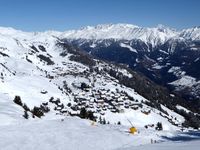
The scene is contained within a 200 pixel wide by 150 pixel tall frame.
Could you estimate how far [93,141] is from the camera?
5047cm

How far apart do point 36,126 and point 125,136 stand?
13.9 m

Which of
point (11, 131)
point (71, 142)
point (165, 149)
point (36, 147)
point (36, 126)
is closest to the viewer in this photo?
point (165, 149)

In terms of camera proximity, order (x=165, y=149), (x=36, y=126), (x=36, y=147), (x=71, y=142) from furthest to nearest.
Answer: (x=36, y=126)
(x=71, y=142)
(x=36, y=147)
(x=165, y=149)

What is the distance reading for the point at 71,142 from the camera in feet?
163

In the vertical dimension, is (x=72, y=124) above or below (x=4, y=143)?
above

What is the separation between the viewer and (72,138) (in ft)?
171

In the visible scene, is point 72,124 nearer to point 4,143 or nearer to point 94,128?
point 94,128

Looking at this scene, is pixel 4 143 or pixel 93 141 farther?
pixel 93 141

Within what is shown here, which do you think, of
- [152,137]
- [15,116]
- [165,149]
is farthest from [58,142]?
[15,116]

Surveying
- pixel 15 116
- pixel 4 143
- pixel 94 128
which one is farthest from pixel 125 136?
pixel 15 116

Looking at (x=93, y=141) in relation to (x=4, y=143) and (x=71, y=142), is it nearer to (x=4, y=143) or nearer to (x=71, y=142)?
(x=71, y=142)

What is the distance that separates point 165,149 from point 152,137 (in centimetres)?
1897

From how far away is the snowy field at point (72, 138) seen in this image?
46.8 meters

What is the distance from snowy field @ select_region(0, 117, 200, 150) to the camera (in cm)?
4681
